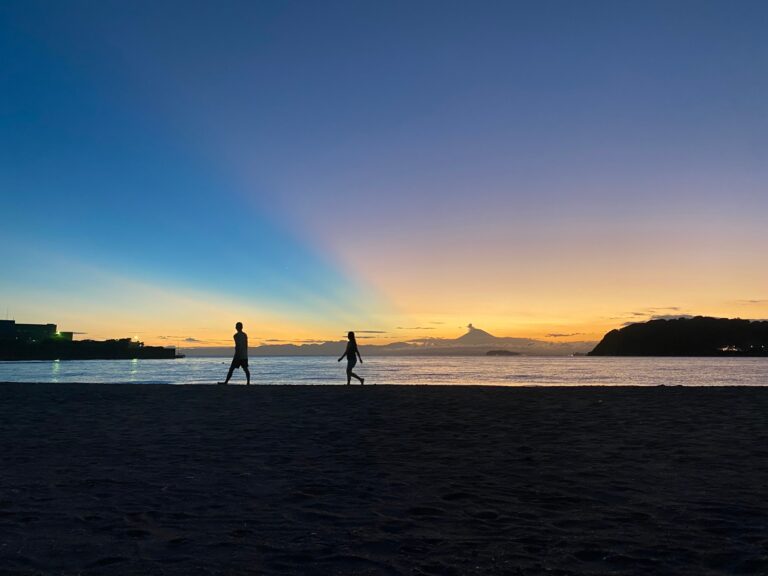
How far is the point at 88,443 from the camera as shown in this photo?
31.7ft

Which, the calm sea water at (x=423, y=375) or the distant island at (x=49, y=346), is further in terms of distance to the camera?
the distant island at (x=49, y=346)

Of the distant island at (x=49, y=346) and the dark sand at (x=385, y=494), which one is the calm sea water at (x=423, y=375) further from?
the distant island at (x=49, y=346)

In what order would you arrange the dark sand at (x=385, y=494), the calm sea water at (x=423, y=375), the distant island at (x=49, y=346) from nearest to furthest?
1. the dark sand at (x=385, y=494)
2. the calm sea water at (x=423, y=375)
3. the distant island at (x=49, y=346)

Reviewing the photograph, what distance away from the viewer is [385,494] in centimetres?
623

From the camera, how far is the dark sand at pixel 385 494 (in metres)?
4.23

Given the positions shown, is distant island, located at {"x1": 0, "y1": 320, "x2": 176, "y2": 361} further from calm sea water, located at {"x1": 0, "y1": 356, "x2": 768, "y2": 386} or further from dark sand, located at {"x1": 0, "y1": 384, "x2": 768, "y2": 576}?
dark sand, located at {"x1": 0, "y1": 384, "x2": 768, "y2": 576}

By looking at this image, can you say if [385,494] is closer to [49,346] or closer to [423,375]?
[423,375]

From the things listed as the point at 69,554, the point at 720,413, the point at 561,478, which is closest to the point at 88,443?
the point at 69,554

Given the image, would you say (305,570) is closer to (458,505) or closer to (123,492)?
(458,505)

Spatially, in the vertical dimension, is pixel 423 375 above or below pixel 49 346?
below

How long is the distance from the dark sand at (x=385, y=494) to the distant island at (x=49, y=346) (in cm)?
17898

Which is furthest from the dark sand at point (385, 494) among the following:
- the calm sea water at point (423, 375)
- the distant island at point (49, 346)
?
the distant island at point (49, 346)

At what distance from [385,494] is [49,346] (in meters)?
192

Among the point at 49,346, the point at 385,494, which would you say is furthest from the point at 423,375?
the point at 49,346
